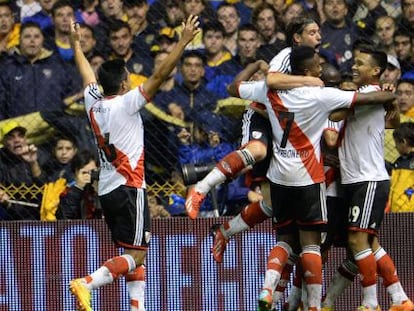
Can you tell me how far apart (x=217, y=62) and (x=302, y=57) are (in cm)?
255

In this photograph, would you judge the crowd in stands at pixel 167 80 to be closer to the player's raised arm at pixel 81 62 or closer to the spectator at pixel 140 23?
the spectator at pixel 140 23

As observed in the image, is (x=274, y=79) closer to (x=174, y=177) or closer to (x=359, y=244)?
(x=359, y=244)

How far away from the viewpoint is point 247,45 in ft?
42.1

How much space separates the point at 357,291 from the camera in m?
12.0

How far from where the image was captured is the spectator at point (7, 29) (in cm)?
1280

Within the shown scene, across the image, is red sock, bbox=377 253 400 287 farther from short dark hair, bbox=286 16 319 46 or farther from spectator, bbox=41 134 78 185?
spectator, bbox=41 134 78 185

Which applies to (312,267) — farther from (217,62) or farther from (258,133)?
(217,62)

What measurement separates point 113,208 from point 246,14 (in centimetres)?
322

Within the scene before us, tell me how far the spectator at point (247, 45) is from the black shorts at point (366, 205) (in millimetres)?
2556

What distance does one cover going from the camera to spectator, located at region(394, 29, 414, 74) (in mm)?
12732

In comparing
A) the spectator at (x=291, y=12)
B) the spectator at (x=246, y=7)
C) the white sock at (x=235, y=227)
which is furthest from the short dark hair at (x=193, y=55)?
the white sock at (x=235, y=227)

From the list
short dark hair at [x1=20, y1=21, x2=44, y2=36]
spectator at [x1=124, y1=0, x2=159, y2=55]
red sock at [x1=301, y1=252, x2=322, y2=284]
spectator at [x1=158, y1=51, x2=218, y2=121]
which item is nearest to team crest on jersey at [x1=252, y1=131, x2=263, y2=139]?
red sock at [x1=301, y1=252, x2=322, y2=284]

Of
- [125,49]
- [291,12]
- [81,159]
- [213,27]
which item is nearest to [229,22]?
[213,27]

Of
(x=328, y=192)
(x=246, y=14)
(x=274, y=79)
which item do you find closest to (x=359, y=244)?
(x=328, y=192)
